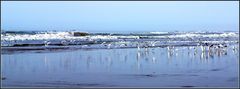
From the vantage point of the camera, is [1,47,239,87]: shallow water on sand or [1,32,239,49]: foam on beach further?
[1,32,239,49]: foam on beach

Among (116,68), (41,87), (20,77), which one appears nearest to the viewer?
(41,87)

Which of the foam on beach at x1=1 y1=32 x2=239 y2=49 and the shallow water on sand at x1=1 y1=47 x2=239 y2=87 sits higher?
the shallow water on sand at x1=1 y1=47 x2=239 y2=87

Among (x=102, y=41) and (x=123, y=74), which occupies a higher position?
(x=123, y=74)

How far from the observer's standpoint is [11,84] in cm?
1366

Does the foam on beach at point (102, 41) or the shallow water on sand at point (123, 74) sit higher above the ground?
the shallow water on sand at point (123, 74)

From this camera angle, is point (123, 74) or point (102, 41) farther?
point (102, 41)

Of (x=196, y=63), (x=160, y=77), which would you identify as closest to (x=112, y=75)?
(x=160, y=77)

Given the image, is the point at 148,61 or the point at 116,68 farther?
the point at 148,61

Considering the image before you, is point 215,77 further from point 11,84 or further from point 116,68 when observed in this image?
point 11,84

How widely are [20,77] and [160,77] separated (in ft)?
14.2

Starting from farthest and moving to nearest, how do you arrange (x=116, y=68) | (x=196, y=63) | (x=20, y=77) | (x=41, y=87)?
(x=196, y=63)
(x=116, y=68)
(x=20, y=77)
(x=41, y=87)

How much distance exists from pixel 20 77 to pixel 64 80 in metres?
1.59

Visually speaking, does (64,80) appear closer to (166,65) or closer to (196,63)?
(166,65)

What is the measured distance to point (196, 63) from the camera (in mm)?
20188
